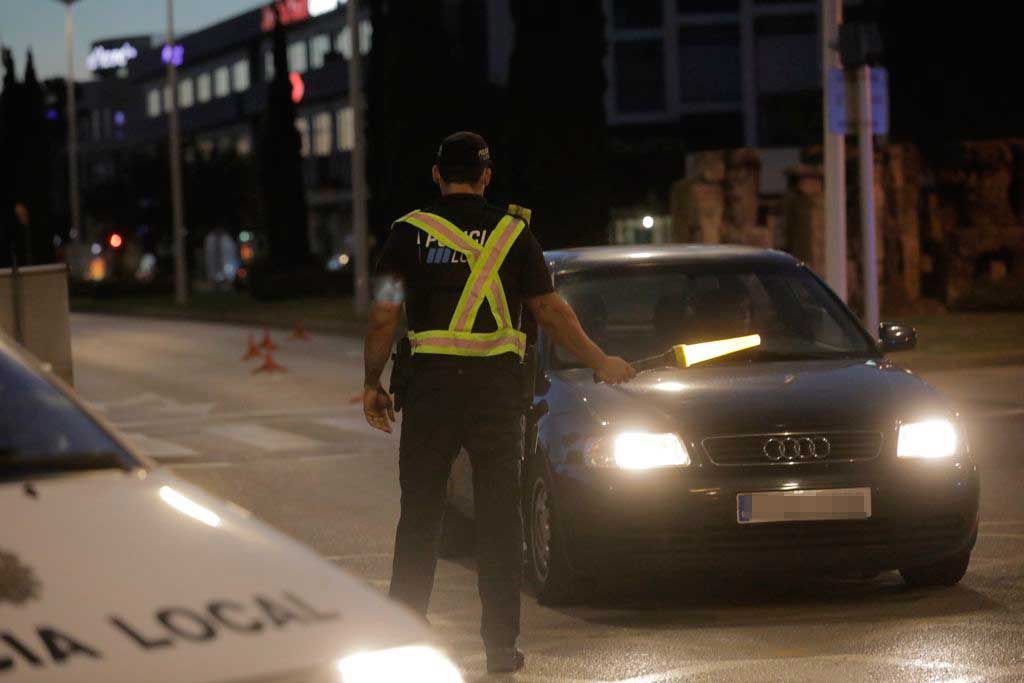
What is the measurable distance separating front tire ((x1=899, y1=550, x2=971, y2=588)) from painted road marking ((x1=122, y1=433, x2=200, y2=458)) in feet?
24.9

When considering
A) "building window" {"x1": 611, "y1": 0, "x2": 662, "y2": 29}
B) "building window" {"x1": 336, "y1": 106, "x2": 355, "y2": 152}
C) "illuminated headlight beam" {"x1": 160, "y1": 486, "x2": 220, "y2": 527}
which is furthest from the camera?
"building window" {"x1": 336, "y1": 106, "x2": 355, "y2": 152}

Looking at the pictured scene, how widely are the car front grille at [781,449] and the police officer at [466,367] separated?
122cm

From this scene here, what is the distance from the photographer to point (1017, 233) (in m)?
35.2

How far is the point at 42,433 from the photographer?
401 cm

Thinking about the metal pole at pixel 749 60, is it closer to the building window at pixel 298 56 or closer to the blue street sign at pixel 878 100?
the building window at pixel 298 56

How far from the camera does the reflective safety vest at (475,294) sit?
6.79 m

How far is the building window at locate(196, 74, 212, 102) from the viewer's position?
115625 mm

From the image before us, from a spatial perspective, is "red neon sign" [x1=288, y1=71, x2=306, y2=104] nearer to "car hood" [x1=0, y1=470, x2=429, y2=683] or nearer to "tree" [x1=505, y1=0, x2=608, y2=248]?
"tree" [x1=505, y1=0, x2=608, y2=248]

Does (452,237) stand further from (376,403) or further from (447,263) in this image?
(376,403)

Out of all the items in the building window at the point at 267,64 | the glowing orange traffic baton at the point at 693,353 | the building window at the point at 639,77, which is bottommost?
the glowing orange traffic baton at the point at 693,353

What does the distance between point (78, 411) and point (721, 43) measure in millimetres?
80504

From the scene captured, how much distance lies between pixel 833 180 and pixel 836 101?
95 cm

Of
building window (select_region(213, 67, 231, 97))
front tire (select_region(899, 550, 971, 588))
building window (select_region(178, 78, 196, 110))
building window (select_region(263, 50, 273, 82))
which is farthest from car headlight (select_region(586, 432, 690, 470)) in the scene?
building window (select_region(178, 78, 196, 110))

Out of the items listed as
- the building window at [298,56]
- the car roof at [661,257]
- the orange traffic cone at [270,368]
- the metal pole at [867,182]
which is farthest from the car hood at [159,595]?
the building window at [298,56]
